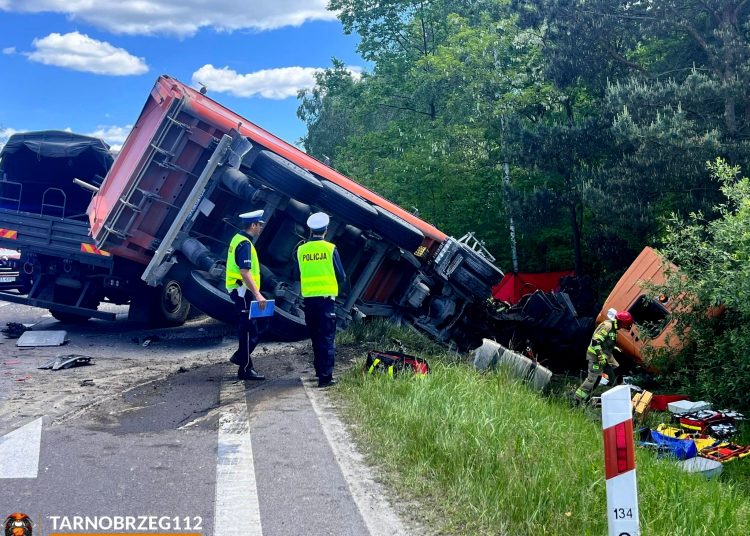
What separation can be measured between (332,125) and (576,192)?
25.2 metres

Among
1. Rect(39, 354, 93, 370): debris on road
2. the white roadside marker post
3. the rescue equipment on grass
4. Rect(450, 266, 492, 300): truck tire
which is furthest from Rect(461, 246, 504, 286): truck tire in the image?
the white roadside marker post

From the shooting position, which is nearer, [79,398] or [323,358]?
[79,398]

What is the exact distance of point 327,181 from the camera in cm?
826

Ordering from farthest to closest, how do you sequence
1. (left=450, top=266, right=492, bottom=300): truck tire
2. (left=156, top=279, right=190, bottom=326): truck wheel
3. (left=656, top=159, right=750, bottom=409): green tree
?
(left=156, top=279, right=190, bottom=326): truck wheel
(left=450, top=266, right=492, bottom=300): truck tire
(left=656, top=159, right=750, bottom=409): green tree

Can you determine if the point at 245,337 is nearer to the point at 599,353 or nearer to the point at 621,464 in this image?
the point at 599,353

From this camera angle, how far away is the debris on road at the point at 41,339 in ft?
27.9

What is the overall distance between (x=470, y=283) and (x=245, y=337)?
379 cm

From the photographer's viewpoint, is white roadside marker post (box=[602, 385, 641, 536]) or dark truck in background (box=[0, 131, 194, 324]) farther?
dark truck in background (box=[0, 131, 194, 324])

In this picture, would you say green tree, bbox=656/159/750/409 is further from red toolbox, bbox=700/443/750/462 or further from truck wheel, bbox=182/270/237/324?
truck wheel, bbox=182/270/237/324

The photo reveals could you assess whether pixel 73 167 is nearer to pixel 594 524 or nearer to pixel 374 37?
pixel 594 524

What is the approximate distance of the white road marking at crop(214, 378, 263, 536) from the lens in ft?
10.7

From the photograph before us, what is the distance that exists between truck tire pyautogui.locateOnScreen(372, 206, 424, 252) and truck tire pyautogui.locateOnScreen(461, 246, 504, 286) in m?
0.87

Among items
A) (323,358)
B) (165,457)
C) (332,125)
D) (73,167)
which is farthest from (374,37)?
(165,457)

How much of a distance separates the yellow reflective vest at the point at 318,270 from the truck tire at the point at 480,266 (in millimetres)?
3253
